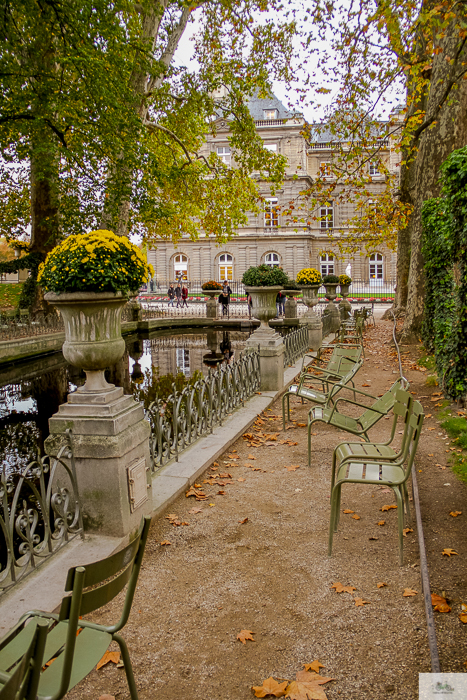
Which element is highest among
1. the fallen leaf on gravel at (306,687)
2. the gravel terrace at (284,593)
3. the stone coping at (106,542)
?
the stone coping at (106,542)

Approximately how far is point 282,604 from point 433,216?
8383mm

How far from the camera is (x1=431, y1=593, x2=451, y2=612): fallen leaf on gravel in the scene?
287 cm

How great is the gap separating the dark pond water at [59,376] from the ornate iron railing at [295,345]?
2433 mm

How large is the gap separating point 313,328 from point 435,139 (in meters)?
5.21

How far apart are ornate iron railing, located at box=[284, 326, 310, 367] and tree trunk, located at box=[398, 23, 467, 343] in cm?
306

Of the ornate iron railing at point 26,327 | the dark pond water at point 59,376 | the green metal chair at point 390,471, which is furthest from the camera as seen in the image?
the ornate iron railing at point 26,327

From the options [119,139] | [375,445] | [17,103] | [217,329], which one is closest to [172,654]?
[375,445]

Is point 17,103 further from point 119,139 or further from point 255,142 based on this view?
point 255,142

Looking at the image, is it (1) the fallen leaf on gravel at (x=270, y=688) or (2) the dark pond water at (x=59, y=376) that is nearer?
(1) the fallen leaf on gravel at (x=270, y=688)

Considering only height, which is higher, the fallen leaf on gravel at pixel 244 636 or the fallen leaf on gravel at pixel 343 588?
the fallen leaf on gravel at pixel 244 636

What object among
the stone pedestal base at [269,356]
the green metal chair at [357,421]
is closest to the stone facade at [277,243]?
the stone pedestal base at [269,356]

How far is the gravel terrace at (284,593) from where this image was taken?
251cm

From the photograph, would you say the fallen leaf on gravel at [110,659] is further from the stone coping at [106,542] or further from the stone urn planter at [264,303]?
the stone urn planter at [264,303]

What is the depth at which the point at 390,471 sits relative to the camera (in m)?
3.79
